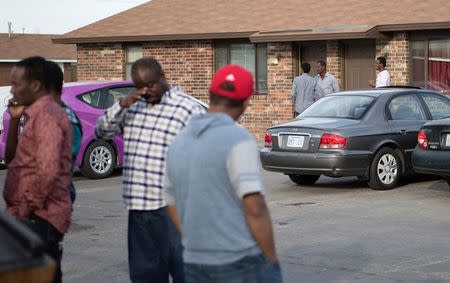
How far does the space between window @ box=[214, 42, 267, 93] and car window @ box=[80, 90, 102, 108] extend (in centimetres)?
867

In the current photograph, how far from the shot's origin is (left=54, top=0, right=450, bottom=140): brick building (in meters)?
22.1

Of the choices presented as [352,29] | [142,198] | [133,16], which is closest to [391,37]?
[352,29]

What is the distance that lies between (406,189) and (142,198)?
8503 millimetres

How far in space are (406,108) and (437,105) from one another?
25.3 inches

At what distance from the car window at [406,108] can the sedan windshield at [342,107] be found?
387 mm

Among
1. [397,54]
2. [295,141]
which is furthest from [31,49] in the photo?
[295,141]

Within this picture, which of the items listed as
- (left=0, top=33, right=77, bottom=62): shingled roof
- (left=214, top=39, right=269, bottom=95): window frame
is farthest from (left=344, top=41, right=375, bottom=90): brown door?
(left=0, top=33, right=77, bottom=62): shingled roof

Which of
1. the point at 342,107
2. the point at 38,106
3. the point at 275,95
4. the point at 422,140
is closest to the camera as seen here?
the point at 38,106

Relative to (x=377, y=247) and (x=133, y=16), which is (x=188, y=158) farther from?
(x=133, y=16)

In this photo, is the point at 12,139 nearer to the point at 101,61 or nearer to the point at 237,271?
the point at 237,271

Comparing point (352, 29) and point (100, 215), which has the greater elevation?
point (352, 29)

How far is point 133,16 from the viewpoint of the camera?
92.5 ft

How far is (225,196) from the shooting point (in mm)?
4254

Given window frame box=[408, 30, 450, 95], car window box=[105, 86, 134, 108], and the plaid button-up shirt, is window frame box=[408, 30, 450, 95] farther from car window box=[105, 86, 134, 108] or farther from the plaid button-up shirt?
the plaid button-up shirt
